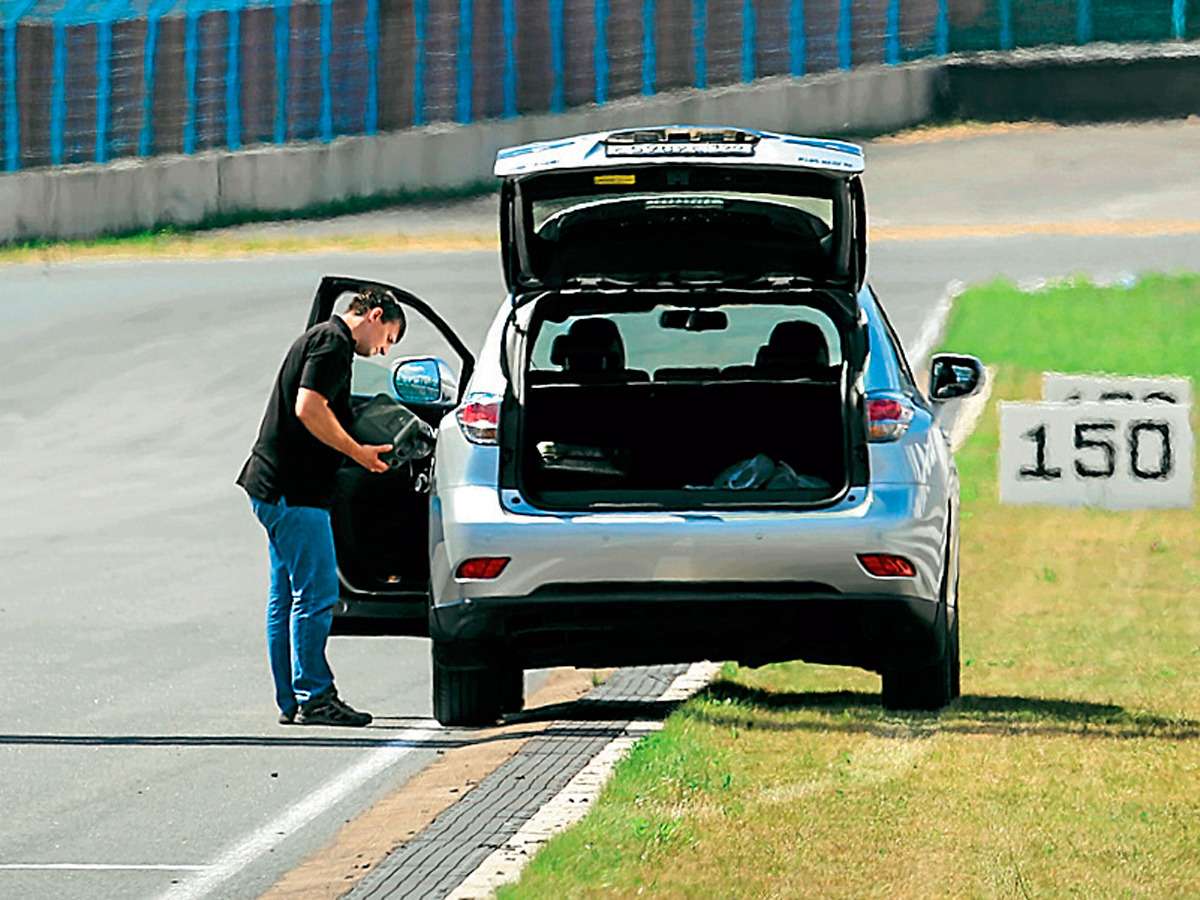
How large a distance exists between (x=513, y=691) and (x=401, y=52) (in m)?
37.0

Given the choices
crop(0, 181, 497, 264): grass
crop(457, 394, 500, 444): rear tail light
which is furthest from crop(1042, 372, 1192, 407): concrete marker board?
crop(0, 181, 497, 264): grass

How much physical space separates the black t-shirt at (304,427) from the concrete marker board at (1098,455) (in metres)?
10.0

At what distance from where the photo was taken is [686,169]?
11.5 meters

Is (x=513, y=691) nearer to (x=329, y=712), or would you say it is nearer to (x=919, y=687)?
(x=329, y=712)

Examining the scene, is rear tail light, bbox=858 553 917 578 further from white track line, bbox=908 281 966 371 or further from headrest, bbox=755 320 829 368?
white track line, bbox=908 281 966 371

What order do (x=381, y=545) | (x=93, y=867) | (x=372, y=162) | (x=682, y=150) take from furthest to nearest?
(x=372, y=162) < (x=381, y=545) < (x=682, y=150) < (x=93, y=867)

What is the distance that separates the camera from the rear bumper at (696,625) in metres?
11.1

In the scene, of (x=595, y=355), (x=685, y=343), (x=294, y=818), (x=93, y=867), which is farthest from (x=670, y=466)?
(x=685, y=343)

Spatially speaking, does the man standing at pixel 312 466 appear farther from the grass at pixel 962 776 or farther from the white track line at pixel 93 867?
the white track line at pixel 93 867

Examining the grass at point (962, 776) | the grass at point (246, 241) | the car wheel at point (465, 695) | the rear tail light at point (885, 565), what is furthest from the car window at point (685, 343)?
the rear tail light at point (885, 565)

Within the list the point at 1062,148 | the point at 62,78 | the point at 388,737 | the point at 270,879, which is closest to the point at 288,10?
the point at 62,78

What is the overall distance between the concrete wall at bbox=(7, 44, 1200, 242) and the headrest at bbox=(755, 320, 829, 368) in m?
33.7

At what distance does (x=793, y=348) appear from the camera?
38.3 feet

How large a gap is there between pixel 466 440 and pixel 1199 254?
28649 millimetres
